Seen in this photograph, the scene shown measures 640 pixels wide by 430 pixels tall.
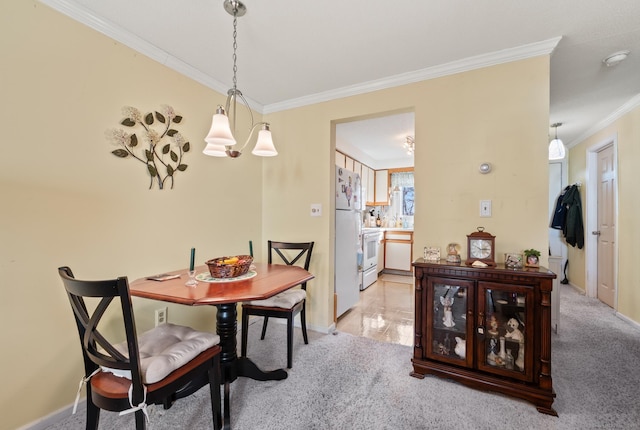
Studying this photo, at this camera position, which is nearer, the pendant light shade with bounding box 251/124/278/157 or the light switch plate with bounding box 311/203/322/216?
the pendant light shade with bounding box 251/124/278/157

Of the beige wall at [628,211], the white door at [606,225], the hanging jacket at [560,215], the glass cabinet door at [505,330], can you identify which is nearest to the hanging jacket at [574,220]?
the hanging jacket at [560,215]

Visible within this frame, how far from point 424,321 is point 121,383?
177cm

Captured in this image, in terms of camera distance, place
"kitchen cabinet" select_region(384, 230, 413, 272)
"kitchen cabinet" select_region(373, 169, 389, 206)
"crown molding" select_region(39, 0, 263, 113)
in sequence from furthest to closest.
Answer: "kitchen cabinet" select_region(373, 169, 389, 206)
"kitchen cabinet" select_region(384, 230, 413, 272)
"crown molding" select_region(39, 0, 263, 113)

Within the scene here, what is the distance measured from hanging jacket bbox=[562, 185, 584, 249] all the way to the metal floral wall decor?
5.14 m

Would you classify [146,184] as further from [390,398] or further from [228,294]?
[390,398]

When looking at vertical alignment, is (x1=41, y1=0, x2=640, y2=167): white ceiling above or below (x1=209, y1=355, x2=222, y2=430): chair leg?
above

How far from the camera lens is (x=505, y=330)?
175 cm

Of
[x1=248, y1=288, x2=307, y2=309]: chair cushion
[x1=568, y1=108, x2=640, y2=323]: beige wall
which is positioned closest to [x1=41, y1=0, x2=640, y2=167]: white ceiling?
[x1=568, y1=108, x2=640, y2=323]: beige wall

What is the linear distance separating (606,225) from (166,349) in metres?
4.86

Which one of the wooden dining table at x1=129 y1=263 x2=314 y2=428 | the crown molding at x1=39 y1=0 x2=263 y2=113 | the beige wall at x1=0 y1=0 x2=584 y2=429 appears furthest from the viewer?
the crown molding at x1=39 y1=0 x2=263 y2=113

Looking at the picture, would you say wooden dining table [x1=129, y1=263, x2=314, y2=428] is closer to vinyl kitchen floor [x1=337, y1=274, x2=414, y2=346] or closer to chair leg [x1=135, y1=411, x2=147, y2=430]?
chair leg [x1=135, y1=411, x2=147, y2=430]

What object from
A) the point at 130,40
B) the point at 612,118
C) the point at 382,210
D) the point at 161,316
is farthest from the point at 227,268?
the point at 382,210

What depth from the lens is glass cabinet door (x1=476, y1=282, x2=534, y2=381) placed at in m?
1.65

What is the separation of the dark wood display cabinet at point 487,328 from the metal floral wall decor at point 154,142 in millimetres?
2008
